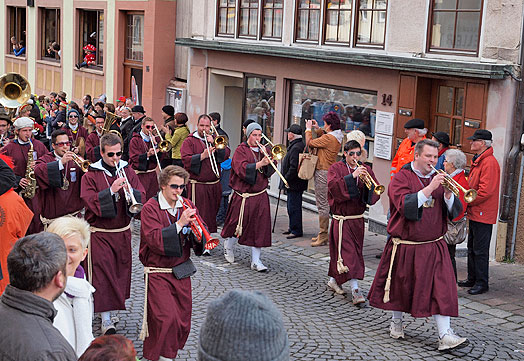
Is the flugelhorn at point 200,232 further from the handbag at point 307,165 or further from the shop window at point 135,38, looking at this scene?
the shop window at point 135,38

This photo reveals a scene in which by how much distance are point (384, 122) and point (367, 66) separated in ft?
3.32

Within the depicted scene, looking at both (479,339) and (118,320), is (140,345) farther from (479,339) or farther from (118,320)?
(479,339)

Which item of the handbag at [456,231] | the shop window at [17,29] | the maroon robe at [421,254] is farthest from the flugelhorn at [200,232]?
the shop window at [17,29]

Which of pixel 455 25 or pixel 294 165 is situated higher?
→ pixel 455 25

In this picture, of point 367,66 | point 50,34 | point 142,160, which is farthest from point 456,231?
point 50,34

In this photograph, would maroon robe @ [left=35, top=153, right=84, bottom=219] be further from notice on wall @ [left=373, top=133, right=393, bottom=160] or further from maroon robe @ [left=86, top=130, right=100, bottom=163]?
notice on wall @ [left=373, top=133, right=393, bottom=160]

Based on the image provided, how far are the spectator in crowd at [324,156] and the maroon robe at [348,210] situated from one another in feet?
8.37

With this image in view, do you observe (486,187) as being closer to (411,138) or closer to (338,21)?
(411,138)

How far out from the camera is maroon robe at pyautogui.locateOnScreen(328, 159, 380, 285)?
30.2 feet

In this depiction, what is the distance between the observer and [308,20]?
14.8m

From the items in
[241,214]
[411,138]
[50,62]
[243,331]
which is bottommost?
[241,214]

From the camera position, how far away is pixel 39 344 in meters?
3.58

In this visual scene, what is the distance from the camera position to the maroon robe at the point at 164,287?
678cm

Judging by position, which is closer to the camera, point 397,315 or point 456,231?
point 397,315
